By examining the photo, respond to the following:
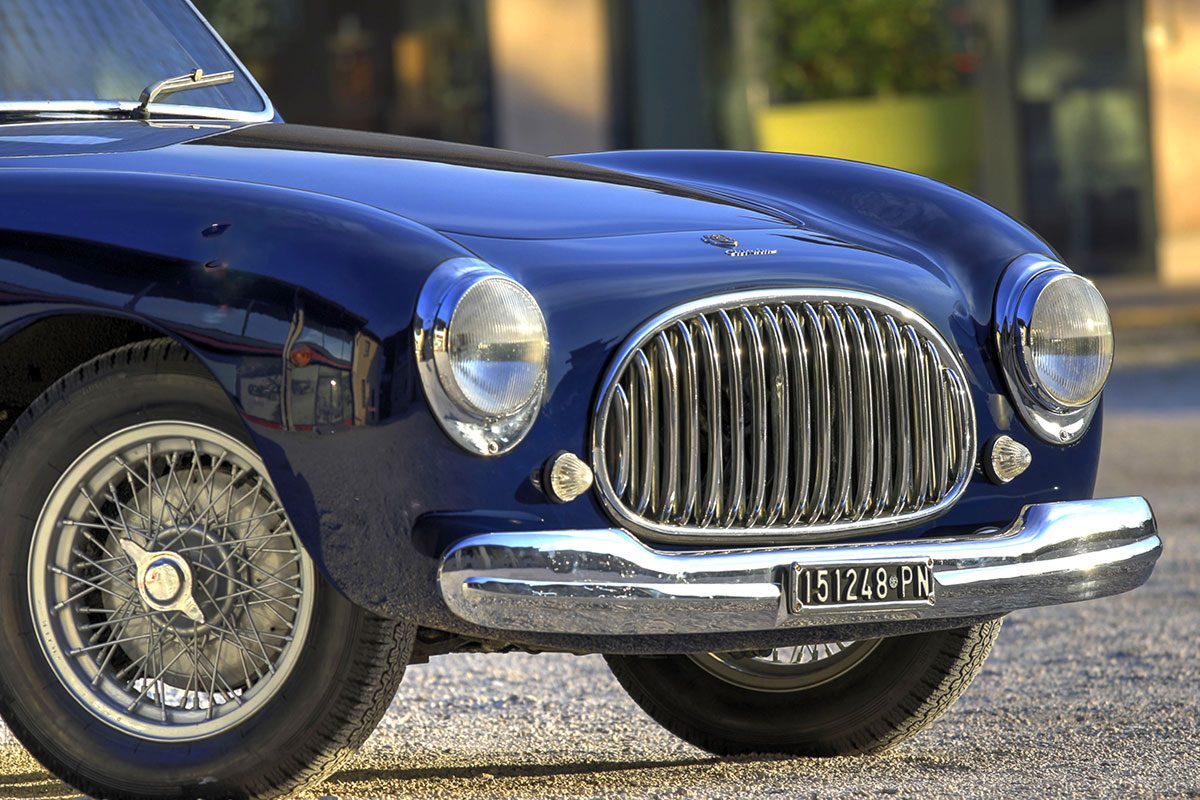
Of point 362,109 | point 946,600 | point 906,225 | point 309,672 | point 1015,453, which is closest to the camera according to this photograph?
point 309,672

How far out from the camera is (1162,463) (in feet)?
32.4

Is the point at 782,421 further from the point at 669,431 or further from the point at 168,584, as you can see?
the point at 168,584

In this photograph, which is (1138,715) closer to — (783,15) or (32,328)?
(32,328)

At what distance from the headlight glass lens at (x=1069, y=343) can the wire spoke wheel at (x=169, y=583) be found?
1.47 m

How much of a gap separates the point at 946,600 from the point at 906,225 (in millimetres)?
962

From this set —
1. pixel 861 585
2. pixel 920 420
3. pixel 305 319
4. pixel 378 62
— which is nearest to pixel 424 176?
pixel 305 319

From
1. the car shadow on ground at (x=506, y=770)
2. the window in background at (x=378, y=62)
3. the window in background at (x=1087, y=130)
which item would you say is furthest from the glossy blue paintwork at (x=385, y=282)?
the window in background at (x=1087, y=130)

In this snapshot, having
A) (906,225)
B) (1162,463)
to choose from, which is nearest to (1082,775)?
(906,225)

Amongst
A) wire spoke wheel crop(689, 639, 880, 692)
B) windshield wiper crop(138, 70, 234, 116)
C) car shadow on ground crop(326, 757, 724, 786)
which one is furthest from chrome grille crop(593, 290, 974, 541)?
windshield wiper crop(138, 70, 234, 116)

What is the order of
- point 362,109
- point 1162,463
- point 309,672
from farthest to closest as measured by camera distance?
point 362,109, point 1162,463, point 309,672

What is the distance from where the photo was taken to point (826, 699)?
449 cm

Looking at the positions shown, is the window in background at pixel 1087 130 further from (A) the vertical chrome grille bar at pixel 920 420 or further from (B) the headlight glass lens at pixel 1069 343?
(A) the vertical chrome grille bar at pixel 920 420

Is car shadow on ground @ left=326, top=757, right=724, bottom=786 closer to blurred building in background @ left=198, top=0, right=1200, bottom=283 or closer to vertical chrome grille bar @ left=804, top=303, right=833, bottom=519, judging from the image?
vertical chrome grille bar @ left=804, top=303, right=833, bottom=519

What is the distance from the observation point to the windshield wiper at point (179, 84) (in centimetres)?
500
